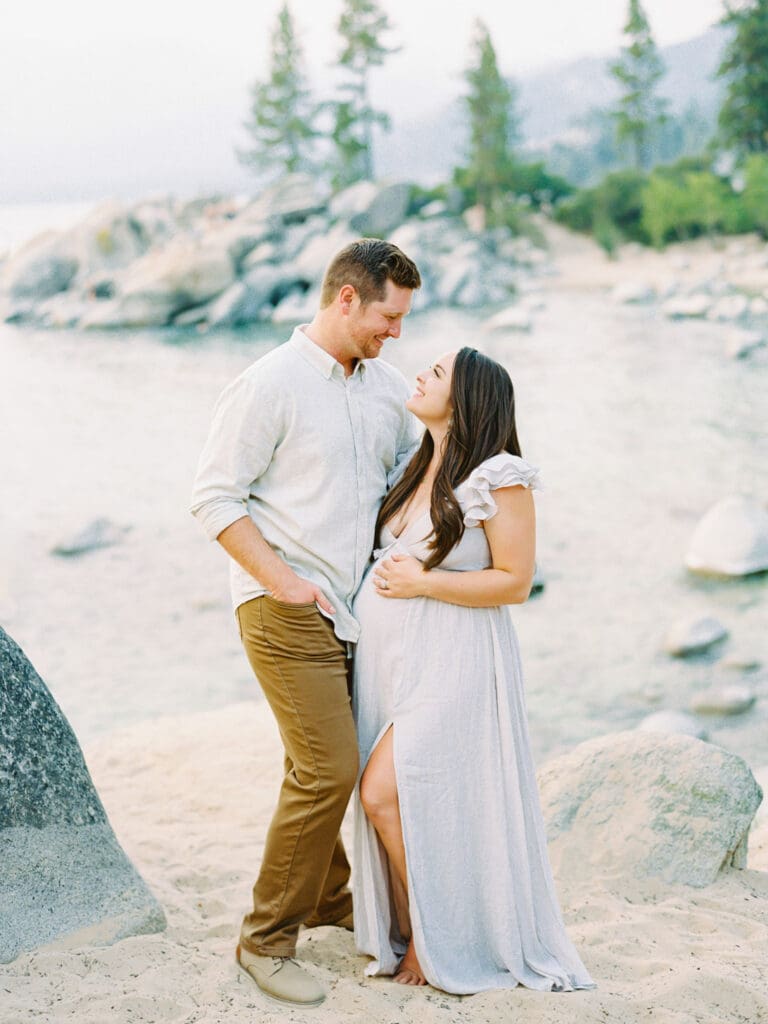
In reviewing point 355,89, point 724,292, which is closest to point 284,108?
point 355,89

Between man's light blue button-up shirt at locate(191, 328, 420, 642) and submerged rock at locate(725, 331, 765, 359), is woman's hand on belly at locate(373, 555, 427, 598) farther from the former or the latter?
submerged rock at locate(725, 331, 765, 359)

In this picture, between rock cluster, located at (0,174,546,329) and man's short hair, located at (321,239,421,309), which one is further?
rock cluster, located at (0,174,546,329)

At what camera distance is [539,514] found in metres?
13.1

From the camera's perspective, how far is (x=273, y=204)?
121 ft

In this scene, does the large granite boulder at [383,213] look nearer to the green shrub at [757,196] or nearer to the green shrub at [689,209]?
the green shrub at [689,209]

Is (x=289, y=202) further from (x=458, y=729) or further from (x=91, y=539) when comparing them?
(x=458, y=729)

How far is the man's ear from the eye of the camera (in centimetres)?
301

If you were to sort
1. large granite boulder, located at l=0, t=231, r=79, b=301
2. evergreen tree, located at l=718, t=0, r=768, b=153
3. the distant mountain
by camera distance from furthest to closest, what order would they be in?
the distant mountain
evergreen tree, located at l=718, t=0, r=768, b=153
large granite boulder, located at l=0, t=231, r=79, b=301

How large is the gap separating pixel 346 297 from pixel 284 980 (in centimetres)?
182

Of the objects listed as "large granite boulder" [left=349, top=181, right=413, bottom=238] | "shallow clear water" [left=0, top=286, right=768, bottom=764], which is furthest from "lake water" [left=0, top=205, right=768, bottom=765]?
"large granite boulder" [left=349, top=181, right=413, bottom=238]

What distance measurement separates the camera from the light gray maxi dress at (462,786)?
2.89 m

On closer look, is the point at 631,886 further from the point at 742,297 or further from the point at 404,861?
the point at 742,297

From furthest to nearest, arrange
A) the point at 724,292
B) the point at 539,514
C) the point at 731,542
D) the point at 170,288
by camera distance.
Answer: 1. the point at 170,288
2. the point at 724,292
3. the point at 539,514
4. the point at 731,542

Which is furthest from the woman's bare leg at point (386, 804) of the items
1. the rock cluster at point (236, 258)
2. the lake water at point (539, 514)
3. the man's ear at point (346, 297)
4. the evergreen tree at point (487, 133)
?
the evergreen tree at point (487, 133)
